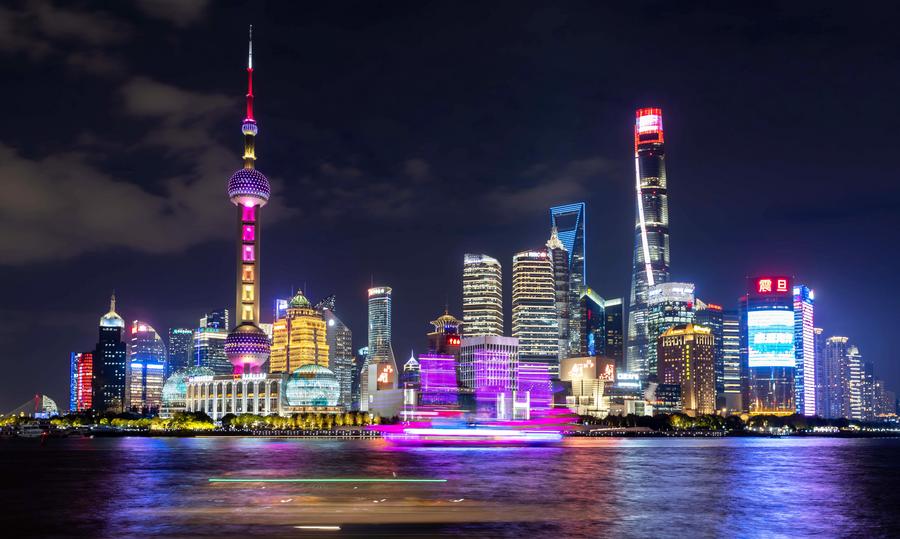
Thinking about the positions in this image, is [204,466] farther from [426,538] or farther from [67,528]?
[426,538]

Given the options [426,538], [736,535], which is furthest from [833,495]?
[426,538]

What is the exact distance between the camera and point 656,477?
99188 mm

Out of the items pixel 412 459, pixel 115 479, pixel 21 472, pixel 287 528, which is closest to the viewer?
pixel 287 528

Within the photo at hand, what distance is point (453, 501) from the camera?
68.2m

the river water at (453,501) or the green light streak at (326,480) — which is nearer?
the river water at (453,501)

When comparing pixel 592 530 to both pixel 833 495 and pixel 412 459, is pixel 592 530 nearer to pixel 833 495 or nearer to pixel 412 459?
pixel 833 495

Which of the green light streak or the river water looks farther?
the green light streak

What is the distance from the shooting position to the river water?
55125 mm

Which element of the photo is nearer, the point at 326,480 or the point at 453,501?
the point at 453,501

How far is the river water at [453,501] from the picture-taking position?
5512 cm

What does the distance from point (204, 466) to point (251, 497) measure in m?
48.7

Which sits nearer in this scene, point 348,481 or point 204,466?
point 348,481

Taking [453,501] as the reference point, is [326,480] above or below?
below

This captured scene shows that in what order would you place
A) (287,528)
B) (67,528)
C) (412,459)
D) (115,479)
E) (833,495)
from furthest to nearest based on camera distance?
1. (412,459)
2. (115,479)
3. (833,495)
4. (67,528)
5. (287,528)
